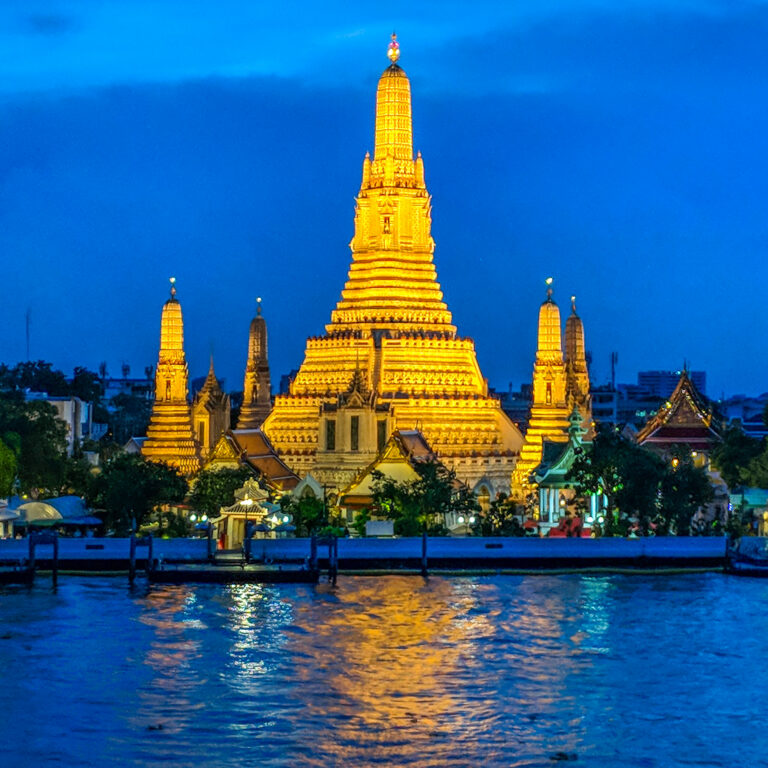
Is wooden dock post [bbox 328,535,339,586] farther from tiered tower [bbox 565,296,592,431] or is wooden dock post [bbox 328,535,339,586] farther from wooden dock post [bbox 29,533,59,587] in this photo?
tiered tower [bbox 565,296,592,431]

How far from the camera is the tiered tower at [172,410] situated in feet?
255

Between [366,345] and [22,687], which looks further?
[366,345]

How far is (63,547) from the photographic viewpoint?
58.0m

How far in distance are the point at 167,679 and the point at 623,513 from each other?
24.3m

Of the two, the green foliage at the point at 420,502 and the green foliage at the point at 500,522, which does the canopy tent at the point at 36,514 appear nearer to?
the green foliage at the point at 420,502

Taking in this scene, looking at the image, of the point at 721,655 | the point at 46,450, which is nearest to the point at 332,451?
the point at 46,450

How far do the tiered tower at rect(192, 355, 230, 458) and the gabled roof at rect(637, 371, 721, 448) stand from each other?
17712 mm

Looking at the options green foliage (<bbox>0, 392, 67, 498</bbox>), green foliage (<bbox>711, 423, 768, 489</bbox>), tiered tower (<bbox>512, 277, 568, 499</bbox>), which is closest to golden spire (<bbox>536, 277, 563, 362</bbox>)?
tiered tower (<bbox>512, 277, 568, 499</bbox>)

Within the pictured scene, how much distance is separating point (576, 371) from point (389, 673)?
4238 centimetres

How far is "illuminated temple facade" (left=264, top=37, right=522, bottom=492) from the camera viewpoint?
73562mm

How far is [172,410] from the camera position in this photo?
7888 centimetres

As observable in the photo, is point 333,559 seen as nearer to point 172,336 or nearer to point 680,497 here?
point 680,497

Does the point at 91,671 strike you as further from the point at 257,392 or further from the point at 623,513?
the point at 257,392

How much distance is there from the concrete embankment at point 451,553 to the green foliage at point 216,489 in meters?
4.87
